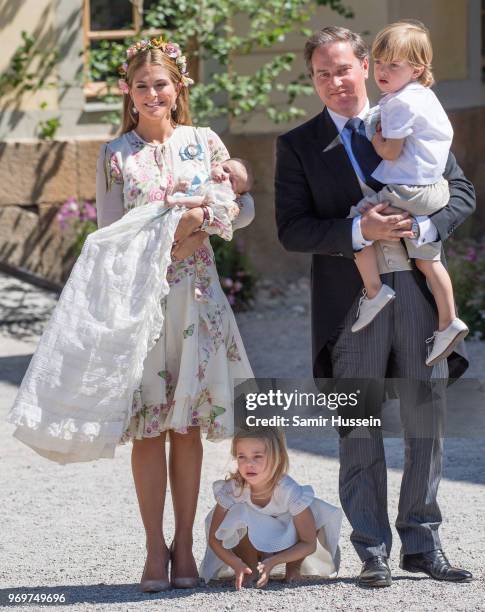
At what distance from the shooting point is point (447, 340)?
12.3 feet

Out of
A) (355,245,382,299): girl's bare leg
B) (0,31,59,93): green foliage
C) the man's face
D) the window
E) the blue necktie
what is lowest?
(355,245,382,299): girl's bare leg

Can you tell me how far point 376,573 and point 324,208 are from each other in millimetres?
1123

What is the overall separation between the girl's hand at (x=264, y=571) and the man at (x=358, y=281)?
272mm

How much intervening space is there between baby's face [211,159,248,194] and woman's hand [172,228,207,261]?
0.18 meters

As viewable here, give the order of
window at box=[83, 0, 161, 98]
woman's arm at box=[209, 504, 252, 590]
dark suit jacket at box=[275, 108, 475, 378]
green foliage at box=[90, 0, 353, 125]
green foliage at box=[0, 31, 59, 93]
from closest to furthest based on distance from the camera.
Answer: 1. dark suit jacket at box=[275, 108, 475, 378]
2. woman's arm at box=[209, 504, 252, 590]
3. green foliage at box=[90, 0, 353, 125]
4. green foliage at box=[0, 31, 59, 93]
5. window at box=[83, 0, 161, 98]

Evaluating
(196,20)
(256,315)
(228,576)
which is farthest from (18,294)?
(228,576)

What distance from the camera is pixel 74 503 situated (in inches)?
204

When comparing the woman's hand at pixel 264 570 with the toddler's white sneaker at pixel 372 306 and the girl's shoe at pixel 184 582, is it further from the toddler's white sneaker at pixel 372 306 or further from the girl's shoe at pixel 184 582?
the toddler's white sneaker at pixel 372 306

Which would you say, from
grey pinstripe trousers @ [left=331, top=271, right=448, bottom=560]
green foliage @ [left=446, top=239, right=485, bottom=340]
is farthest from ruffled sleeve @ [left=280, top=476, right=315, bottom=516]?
green foliage @ [left=446, top=239, right=485, bottom=340]

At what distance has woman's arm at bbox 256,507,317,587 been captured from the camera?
3924 millimetres

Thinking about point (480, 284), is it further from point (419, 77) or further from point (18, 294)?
point (419, 77)

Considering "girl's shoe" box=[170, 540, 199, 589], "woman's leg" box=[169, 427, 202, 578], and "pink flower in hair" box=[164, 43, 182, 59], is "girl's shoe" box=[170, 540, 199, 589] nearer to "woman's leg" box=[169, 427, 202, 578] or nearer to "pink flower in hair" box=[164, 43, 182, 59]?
"woman's leg" box=[169, 427, 202, 578]

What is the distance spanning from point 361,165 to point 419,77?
313mm

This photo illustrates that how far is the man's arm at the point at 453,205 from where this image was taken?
3795 mm
